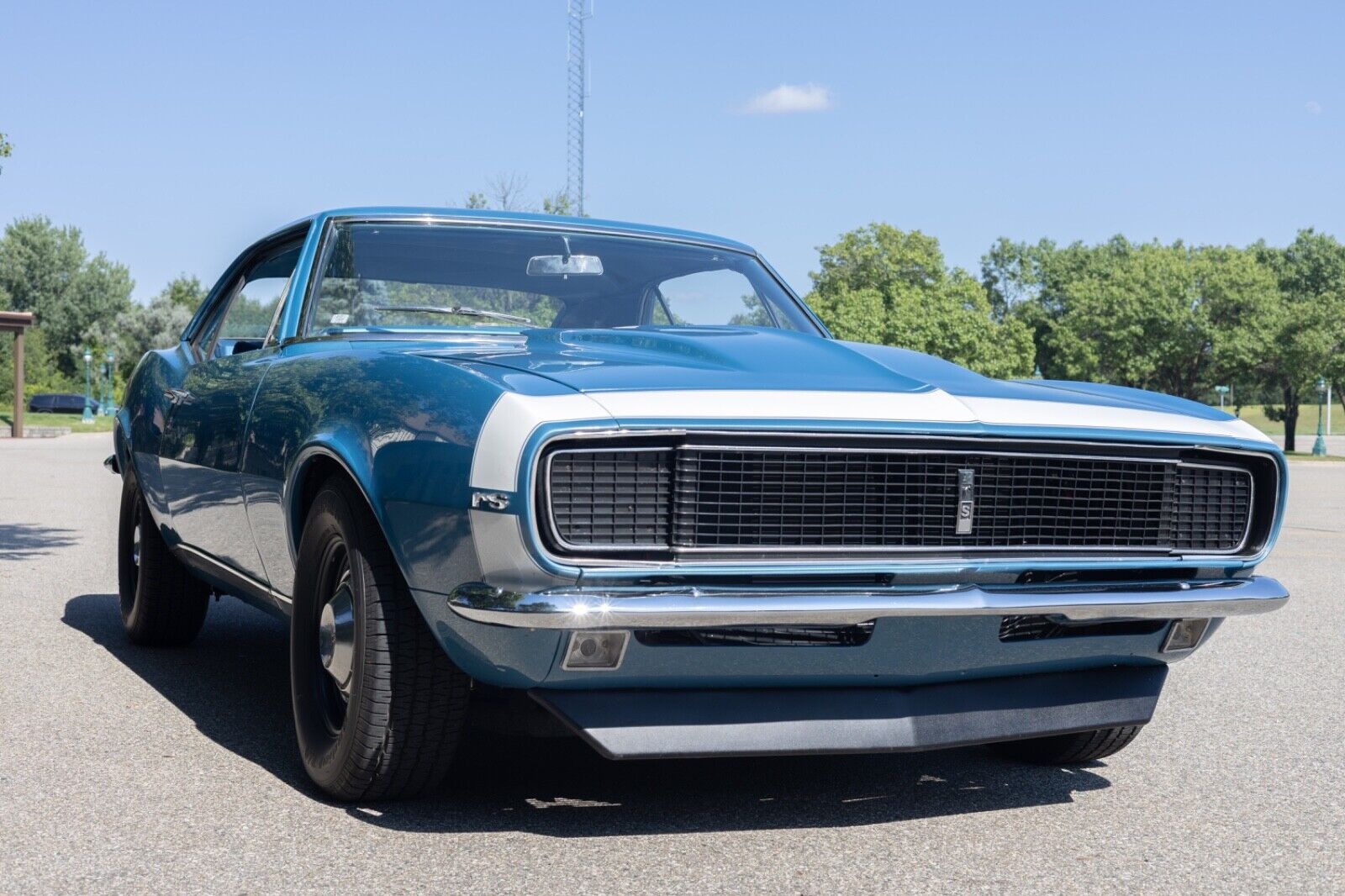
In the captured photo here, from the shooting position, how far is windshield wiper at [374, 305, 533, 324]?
4.31 meters

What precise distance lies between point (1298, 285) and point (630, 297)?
84.8 meters

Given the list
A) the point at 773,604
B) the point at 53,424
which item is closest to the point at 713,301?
the point at 773,604

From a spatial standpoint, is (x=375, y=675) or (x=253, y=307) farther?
(x=253, y=307)

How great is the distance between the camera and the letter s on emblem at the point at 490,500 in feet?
9.48

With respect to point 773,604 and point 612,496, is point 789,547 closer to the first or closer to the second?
point 773,604

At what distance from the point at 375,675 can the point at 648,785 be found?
0.90 m

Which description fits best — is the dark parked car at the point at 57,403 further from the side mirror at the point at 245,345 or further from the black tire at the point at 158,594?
the side mirror at the point at 245,345

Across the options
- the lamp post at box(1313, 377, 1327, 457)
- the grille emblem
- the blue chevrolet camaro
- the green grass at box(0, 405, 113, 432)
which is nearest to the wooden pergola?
the green grass at box(0, 405, 113, 432)

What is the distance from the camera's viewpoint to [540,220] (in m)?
4.80

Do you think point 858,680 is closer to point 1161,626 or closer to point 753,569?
point 753,569

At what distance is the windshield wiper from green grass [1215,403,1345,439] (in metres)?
79.6

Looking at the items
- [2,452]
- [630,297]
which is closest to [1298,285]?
[2,452]

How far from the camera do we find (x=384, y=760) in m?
3.30

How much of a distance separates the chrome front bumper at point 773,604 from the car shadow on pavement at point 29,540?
22.4 ft
